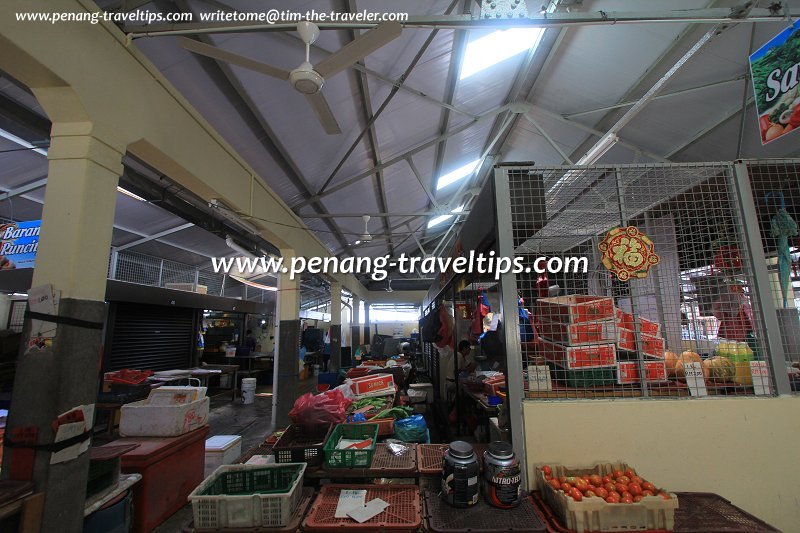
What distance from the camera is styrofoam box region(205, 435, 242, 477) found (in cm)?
405

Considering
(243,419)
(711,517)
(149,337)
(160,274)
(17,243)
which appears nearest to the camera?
(711,517)

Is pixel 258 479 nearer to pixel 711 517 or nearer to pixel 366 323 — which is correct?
pixel 711 517

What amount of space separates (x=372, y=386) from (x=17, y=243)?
15.2 ft

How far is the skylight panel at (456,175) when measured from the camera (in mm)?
8062

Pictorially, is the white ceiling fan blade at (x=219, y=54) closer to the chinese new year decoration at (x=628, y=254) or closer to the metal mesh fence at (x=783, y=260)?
the chinese new year decoration at (x=628, y=254)

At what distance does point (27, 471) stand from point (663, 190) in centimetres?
429

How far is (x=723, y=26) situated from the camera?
3207 mm

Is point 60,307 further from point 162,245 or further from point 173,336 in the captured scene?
point 173,336

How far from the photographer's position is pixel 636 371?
2229 mm

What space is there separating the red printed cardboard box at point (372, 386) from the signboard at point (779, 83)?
3.80 m

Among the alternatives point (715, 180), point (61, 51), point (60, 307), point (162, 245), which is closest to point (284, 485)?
point (60, 307)

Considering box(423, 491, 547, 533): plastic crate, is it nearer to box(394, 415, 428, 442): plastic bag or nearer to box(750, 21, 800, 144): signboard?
box(394, 415, 428, 442): plastic bag

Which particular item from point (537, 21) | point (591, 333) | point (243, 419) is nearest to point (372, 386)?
point (591, 333)

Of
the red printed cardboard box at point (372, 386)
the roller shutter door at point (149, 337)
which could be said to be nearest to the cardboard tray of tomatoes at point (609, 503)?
the red printed cardboard box at point (372, 386)
